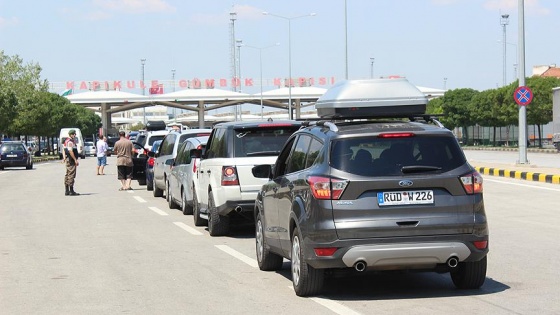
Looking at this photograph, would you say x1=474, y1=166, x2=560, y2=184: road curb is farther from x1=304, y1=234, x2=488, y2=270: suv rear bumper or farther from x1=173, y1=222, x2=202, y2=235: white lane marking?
x1=304, y1=234, x2=488, y2=270: suv rear bumper

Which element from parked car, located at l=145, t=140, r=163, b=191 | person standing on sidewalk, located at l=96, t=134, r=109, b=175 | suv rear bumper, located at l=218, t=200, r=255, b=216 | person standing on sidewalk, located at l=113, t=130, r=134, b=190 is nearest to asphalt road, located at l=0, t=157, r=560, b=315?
suv rear bumper, located at l=218, t=200, r=255, b=216

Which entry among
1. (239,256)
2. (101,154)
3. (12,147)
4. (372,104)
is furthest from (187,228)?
(12,147)

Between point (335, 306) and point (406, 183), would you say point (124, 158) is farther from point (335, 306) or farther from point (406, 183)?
point (406, 183)

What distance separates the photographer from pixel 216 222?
15664 millimetres

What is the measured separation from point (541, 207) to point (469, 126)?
9312cm

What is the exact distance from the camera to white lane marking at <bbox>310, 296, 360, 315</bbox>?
28.6ft

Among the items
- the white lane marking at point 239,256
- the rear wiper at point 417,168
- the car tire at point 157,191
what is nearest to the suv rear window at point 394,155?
the rear wiper at point 417,168

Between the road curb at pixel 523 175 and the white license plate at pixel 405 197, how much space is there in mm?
19999

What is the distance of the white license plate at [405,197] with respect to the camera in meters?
9.02

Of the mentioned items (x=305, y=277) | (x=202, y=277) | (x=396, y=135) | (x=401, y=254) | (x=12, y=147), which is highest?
(x=396, y=135)

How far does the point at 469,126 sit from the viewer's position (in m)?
112

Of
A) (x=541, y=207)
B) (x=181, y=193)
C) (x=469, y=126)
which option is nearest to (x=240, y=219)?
(x=181, y=193)

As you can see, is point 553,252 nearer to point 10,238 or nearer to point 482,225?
point 482,225

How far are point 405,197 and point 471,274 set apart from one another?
1141 millimetres
